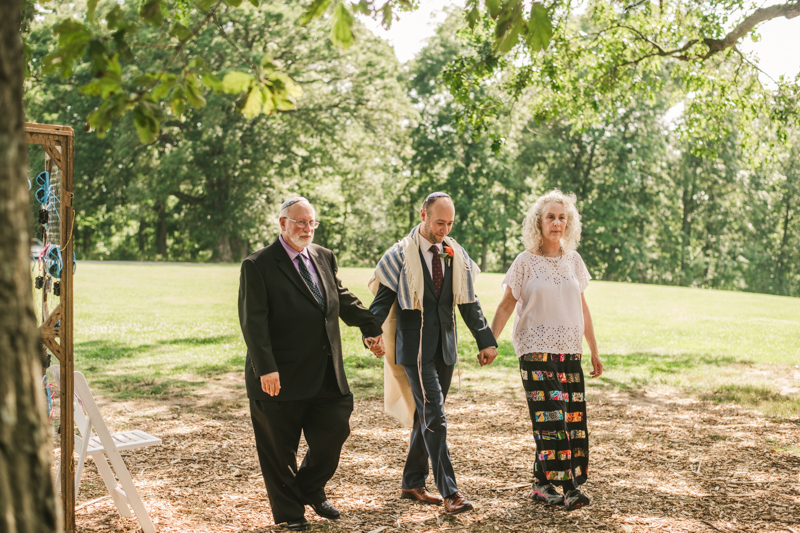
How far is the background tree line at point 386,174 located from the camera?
34812 mm

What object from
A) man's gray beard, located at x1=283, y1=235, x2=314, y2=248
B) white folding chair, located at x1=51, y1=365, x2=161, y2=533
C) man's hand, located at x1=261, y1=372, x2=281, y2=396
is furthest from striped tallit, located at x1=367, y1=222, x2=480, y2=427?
white folding chair, located at x1=51, y1=365, x2=161, y2=533

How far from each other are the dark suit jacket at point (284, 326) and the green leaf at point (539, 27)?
244 cm

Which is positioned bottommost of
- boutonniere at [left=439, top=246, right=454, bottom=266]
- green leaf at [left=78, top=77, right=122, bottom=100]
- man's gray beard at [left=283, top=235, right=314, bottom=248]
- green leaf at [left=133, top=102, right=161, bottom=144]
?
boutonniere at [left=439, top=246, right=454, bottom=266]

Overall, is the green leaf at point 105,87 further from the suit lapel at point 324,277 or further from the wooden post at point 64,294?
the suit lapel at point 324,277

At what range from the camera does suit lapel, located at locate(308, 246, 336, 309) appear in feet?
15.5

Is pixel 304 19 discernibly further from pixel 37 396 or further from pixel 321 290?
pixel 321 290

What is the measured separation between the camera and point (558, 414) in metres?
4.91

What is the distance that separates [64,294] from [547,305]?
10.1 ft

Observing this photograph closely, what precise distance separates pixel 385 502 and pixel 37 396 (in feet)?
12.8

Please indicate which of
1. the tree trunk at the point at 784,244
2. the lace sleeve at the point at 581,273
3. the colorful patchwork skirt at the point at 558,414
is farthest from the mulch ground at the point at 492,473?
the tree trunk at the point at 784,244

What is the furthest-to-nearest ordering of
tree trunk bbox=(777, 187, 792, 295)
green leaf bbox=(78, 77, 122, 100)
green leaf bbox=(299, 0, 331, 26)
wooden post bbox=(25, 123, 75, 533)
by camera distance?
tree trunk bbox=(777, 187, 792, 295) → wooden post bbox=(25, 123, 75, 533) → green leaf bbox=(299, 0, 331, 26) → green leaf bbox=(78, 77, 122, 100)

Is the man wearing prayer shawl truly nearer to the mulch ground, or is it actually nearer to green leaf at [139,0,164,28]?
the mulch ground

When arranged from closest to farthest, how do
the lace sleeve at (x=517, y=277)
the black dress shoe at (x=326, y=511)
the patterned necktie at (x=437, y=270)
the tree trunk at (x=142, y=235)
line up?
the black dress shoe at (x=326, y=511), the patterned necktie at (x=437, y=270), the lace sleeve at (x=517, y=277), the tree trunk at (x=142, y=235)

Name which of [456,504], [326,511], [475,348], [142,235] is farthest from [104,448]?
[142,235]
